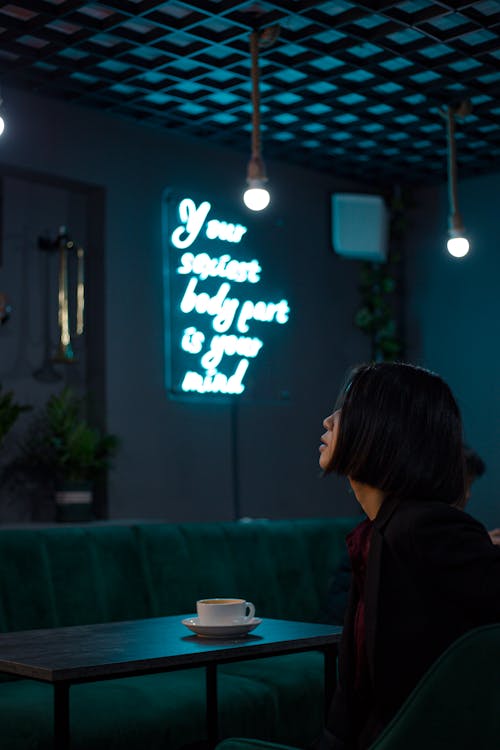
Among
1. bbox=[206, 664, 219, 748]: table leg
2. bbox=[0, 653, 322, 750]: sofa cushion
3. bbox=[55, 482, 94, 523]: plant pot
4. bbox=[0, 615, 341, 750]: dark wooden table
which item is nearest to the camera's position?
bbox=[0, 615, 341, 750]: dark wooden table

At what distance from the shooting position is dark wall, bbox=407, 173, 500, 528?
623cm

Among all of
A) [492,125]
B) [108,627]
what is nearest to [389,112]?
[492,125]

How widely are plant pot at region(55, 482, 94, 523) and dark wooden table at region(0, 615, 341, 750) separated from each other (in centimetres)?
197

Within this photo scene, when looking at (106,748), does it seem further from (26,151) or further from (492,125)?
(492,125)

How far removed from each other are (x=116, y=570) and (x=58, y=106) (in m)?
2.28

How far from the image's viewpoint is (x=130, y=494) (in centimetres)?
525

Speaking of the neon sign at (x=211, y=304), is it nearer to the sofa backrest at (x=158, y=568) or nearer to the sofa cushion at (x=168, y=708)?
the sofa backrest at (x=158, y=568)

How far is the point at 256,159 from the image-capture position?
4.25m

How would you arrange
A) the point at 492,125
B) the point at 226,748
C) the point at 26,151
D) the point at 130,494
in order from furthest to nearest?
the point at 492,125
the point at 130,494
the point at 26,151
the point at 226,748

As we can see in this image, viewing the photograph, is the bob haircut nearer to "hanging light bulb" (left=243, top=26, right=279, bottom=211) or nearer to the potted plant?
"hanging light bulb" (left=243, top=26, right=279, bottom=211)

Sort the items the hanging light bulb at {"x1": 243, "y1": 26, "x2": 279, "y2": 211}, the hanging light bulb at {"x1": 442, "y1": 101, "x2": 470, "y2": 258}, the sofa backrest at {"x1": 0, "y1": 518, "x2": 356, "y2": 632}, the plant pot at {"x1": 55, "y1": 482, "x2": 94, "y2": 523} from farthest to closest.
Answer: the hanging light bulb at {"x1": 442, "y1": 101, "x2": 470, "y2": 258} → the plant pot at {"x1": 55, "y1": 482, "x2": 94, "y2": 523} → the hanging light bulb at {"x1": 243, "y1": 26, "x2": 279, "y2": 211} → the sofa backrest at {"x1": 0, "y1": 518, "x2": 356, "y2": 632}

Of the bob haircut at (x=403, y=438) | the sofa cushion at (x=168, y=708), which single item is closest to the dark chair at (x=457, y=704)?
the bob haircut at (x=403, y=438)

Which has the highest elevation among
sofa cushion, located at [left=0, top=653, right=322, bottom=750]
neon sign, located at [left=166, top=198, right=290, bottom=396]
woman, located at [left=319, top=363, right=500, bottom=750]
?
neon sign, located at [left=166, top=198, right=290, bottom=396]

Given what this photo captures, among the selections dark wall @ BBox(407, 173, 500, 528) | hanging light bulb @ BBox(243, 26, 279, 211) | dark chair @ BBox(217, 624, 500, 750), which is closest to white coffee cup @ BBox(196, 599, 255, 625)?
dark chair @ BBox(217, 624, 500, 750)
